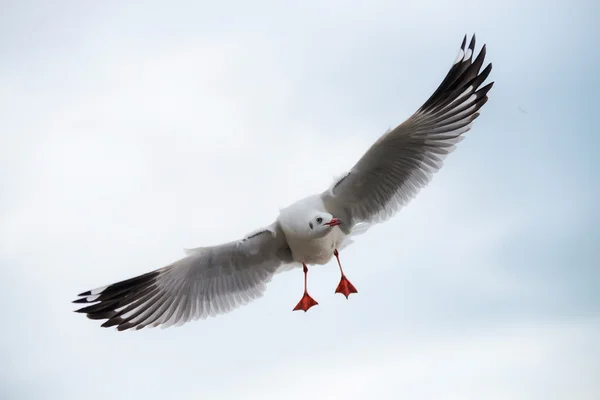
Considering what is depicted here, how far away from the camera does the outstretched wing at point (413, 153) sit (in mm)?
9539

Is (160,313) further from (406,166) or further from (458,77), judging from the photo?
(458,77)

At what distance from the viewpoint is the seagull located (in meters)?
9.48

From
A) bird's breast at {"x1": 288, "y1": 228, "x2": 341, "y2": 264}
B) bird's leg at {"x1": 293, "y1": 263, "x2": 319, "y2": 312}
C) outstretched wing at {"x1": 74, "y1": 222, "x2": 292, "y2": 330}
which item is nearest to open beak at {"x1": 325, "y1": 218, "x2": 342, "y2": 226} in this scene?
bird's breast at {"x1": 288, "y1": 228, "x2": 341, "y2": 264}

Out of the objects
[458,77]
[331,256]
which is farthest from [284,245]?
[458,77]

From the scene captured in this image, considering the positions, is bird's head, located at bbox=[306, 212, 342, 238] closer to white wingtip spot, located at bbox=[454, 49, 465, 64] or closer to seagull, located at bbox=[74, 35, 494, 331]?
seagull, located at bbox=[74, 35, 494, 331]

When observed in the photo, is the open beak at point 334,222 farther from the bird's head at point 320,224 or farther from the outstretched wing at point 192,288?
the outstretched wing at point 192,288

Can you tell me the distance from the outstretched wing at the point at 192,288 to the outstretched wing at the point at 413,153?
0.79m

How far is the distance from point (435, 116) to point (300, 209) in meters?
1.56

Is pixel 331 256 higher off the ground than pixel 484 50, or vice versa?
pixel 484 50

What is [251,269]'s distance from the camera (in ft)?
33.1

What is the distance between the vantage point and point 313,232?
9.15m

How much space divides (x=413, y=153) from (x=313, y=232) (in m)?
1.28

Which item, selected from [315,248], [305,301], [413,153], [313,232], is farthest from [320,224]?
[305,301]

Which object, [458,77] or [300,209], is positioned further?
[458,77]
